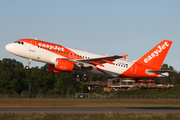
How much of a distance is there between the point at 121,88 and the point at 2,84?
3549 cm

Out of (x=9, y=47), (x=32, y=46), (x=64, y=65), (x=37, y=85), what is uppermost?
Result: (x=32, y=46)

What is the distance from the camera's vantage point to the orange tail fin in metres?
43.5

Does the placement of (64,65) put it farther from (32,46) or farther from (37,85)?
(37,85)

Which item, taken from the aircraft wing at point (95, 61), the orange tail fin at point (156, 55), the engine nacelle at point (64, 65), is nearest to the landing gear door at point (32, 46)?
the engine nacelle at point (64, 65)

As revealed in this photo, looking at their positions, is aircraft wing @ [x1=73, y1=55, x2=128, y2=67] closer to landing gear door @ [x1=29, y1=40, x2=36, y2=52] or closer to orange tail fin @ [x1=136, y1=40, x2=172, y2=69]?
landing gear door @ [x1=29, y1=40, x2=36, y2=52]

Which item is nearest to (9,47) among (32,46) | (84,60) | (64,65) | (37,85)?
(32,46)

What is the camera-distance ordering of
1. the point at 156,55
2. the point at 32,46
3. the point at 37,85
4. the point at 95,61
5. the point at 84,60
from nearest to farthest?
the point at 32,46 → the point at 84,60 → the point at 95,61 → the point at 156,55 → the point at 37,85

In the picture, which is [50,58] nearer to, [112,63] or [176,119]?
[112,63]

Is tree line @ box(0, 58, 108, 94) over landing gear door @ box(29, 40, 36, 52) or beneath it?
beneath

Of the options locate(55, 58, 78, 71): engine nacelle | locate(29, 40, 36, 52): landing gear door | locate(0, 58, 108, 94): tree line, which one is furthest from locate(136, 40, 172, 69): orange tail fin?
locate(0, 58, 108, 94): tree line

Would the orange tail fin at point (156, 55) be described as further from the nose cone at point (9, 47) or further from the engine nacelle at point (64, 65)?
the nose cone at point (9, 47)

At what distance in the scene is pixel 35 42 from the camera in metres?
36.9

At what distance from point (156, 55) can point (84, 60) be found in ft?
44.1

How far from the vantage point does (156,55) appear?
44.0 meters
